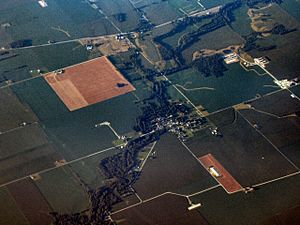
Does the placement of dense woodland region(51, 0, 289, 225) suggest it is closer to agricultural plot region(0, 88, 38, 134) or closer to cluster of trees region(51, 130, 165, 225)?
cluster of trees region(51, 130, 165, 225)

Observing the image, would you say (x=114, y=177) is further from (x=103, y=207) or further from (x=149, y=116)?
(x=149, y=116)

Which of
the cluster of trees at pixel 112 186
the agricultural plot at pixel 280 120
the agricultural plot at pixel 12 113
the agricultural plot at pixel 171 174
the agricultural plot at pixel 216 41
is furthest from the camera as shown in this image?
the agricultural plot at pixel 216 41

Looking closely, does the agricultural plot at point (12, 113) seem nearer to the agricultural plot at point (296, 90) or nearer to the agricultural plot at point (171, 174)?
the agricultural plot at point (171, 174)

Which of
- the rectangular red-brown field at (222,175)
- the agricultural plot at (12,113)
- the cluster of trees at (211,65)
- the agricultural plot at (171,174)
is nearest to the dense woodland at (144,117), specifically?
the cluster of trees at (211,65)

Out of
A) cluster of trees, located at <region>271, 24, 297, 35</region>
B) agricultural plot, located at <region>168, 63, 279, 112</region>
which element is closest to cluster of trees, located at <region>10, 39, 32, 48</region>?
agricultural plot, located at <region>168, 63, 279, 112</region>

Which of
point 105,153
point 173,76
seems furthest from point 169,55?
point 105,153

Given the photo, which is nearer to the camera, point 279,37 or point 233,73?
point 233,73
